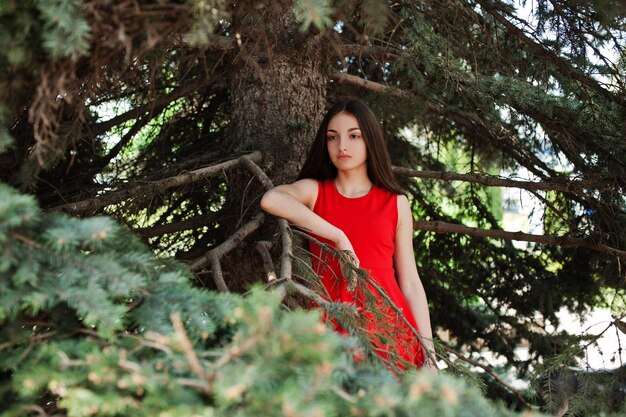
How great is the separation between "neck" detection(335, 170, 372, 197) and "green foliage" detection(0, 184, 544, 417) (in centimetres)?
153

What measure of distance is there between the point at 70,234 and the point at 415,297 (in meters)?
1.86

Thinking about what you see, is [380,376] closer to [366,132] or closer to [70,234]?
[70,234]

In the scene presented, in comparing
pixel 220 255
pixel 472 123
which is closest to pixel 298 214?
pixel 220 255

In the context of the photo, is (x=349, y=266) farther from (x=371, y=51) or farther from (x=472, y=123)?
(x=472, y=123)

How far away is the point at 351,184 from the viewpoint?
10.2 ft

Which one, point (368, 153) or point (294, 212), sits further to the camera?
point (368, 153)

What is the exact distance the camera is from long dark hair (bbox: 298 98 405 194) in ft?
9.99

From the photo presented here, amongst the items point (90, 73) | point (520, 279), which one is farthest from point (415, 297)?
point (520, 279)

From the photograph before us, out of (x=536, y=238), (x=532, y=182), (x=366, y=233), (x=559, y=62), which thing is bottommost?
(x=366, y=233)

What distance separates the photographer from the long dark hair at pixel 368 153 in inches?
120

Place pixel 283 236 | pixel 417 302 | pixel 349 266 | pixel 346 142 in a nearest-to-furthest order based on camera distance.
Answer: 1. pixel 349 266
2. pixel 283 236
3. pixel 417 302
4. pixel 346 142

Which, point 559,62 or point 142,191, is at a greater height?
→ point 559,62

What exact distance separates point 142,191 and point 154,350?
1.39 meters

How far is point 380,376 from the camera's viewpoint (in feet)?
4.39
